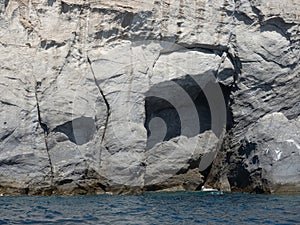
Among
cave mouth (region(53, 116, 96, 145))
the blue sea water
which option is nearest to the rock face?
cave mouth (region(53, 116, 96, 145))

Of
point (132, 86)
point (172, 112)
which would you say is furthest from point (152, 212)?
point (172, 112)

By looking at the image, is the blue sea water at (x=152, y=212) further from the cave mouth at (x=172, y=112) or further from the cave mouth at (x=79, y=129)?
the cave mouth at (x=172, y=112)

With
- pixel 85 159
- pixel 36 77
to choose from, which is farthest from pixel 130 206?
pixel 36 77

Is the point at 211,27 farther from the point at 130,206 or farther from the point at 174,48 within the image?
the point at 130,206

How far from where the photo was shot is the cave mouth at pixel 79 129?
73.7ft

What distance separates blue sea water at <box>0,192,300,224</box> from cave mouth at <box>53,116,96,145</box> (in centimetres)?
482

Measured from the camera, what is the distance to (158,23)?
23516 millimetres

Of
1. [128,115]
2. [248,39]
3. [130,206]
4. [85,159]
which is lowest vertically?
[130,206]

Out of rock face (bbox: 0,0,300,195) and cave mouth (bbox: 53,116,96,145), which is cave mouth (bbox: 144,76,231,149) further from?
cave mouth (bbox: 53,116,96,145)

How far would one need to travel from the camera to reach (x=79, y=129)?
22.7 meters

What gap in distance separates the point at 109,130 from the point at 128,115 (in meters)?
0.97

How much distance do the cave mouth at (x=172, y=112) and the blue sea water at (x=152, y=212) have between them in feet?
23.1

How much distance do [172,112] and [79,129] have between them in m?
5.29

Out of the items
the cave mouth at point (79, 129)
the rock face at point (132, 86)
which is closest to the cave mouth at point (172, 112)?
the rock face at point (132, 86)
